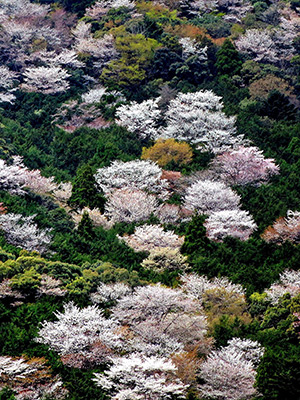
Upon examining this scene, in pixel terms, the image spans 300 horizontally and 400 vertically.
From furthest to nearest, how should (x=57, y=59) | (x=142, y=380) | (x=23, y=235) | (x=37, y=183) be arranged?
(x=57, y=59) → (x=37, y=183) → (x=23, y=235) → (x=142, y=380)

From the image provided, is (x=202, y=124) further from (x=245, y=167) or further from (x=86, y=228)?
(x=86, y=228)

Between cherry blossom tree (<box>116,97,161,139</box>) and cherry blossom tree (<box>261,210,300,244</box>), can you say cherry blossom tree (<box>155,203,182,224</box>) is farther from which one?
cherry blossom tree (<box>116,97,161,139</box>)

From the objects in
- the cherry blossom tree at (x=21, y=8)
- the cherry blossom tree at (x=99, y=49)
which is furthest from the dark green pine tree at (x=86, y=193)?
the cherry blossom tree at (x=21, y=8)

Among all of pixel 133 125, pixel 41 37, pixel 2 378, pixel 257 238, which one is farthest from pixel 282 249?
pixel 41 37

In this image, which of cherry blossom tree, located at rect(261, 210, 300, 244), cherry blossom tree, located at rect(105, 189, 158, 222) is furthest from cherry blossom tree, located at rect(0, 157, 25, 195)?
cherry blossom tree, located at rect(261, 210, 300, 244)

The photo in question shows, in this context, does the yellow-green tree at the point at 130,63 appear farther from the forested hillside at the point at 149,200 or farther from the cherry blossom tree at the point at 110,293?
the cherry blossom tree at the point at 110,293

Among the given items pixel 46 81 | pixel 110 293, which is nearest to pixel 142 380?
pixel 110 293

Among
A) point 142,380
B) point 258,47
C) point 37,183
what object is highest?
point 142,380
